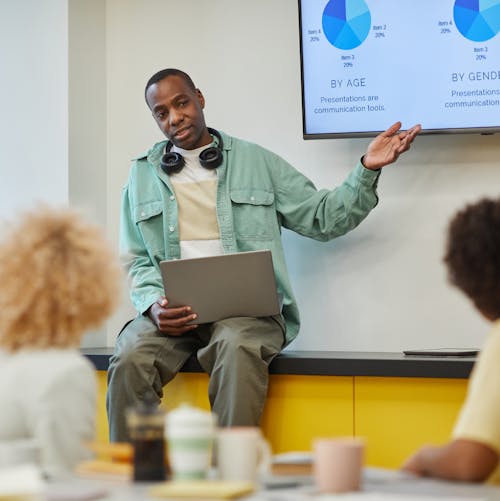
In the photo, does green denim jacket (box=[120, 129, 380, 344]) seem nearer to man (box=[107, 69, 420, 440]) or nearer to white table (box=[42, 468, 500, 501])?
man (box=[107, 69, 420, 440])

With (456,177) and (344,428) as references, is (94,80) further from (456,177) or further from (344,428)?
(344,428)

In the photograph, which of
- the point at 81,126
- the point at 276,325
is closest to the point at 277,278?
the point at 276,325

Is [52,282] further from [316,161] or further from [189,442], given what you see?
[316,161]

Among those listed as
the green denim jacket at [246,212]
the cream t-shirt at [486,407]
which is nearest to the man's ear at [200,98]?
the green denim jacket at [246,212]

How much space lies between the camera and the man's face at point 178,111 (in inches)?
136

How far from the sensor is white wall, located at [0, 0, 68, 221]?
3.81m

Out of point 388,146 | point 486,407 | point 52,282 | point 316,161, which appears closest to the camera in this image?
point 486,407

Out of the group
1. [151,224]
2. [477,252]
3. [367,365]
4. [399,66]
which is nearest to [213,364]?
[367,365]

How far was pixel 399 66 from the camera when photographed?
348 centimetres

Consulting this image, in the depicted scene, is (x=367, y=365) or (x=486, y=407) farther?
(x=367, y=365)

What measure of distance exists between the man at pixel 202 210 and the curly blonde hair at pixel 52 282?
153cm

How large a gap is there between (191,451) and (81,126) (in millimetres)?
2614

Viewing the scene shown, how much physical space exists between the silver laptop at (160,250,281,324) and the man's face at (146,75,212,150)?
0.54m

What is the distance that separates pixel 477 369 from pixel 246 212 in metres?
1.97
